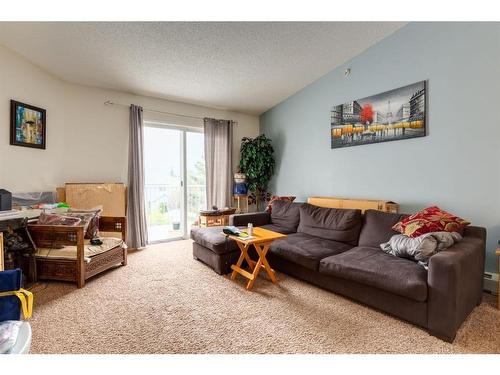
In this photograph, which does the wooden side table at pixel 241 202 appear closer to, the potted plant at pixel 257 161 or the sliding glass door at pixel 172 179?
the potted plant at pixel 257 161

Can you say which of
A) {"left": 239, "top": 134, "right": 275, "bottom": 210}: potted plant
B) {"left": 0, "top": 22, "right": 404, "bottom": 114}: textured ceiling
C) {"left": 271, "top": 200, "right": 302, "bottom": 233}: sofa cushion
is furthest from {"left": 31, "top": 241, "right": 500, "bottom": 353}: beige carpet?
{"left": 0, "top": 22, "right": 404, "bottom": 114}: textured ceiling

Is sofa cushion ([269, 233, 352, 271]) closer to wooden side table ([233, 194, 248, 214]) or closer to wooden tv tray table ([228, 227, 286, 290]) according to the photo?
wooden tv tray table ([228, 227, 286, 290])

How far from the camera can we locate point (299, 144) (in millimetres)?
4273

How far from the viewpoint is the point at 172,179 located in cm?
445

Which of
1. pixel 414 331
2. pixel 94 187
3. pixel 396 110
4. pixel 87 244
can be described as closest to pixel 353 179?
pixel 396 110

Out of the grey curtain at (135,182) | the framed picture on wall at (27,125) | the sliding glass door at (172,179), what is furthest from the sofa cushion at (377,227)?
the framed picture on wall at (27,125)

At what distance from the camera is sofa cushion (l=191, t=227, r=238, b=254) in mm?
2775

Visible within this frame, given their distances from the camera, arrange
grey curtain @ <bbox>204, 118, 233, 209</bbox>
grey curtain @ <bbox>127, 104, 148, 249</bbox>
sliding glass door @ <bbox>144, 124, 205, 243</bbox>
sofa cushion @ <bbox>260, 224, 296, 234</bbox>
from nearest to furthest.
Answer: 1. sofa cushion @ <bbox>260, 224, 296, 234</bbox>
2. grey curtain @ <bbox>127, 104, 148, 249</bbox>
3. sliding glass door @ <bbox>144, 124, 205, 243</bbox>
4. grey curtain @ <bbox>204, 118, 233, 209</bbox>

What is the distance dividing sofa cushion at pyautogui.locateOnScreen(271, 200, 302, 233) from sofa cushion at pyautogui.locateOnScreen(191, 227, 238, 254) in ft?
Result: 3.08

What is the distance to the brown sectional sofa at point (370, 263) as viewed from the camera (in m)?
1.66

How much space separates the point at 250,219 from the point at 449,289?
242 centimetres

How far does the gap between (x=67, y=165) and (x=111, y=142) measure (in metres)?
0.67

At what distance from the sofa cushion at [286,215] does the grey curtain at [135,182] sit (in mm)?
2118
